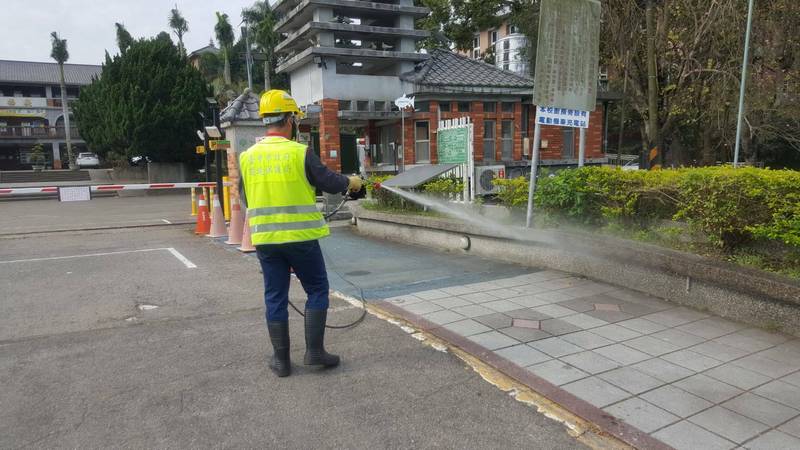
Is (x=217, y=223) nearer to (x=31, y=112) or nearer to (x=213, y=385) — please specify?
(x=213, y=385)

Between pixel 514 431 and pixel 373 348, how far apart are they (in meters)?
1.53

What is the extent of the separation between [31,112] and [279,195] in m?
60.1

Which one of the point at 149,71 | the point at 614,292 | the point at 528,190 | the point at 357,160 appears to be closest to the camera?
the point at 614,292

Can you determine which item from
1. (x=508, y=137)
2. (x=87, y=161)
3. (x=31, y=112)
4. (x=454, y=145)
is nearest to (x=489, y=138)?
(x=508, y=137)

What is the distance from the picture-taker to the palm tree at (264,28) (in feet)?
130

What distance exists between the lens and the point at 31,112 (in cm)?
5094

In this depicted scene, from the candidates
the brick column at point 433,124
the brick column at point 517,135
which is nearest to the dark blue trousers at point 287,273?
the brick column at point 433,124

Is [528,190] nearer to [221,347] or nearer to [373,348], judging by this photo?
[373,348]

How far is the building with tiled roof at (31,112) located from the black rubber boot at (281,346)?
54.6 m

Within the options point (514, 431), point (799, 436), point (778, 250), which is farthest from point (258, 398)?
point (778, 250)

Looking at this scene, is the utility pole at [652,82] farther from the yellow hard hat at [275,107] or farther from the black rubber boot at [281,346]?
the black rubber boot at [281,346]

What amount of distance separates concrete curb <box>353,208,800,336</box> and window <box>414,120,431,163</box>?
31.1 ft

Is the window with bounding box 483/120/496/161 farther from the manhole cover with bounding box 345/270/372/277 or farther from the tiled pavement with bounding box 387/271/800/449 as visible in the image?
the tiled pavement with bounding box 387/271/800/449

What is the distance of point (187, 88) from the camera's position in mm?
29469
